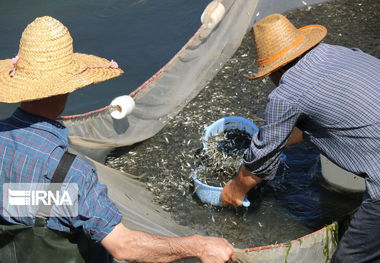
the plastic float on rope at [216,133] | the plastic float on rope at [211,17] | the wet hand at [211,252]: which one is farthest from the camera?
the plastic float on rope at [211,17]

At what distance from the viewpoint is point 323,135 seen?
262 cm

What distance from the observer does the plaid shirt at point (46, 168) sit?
1.85 m

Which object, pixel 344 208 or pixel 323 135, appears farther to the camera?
pixel 344 208

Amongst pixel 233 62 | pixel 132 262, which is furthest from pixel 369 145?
pixel 233 62

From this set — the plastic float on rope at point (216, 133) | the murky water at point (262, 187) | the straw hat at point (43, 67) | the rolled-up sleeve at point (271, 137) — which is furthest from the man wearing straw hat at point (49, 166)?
the murky water at point (262, 187)

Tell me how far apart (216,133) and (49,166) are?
2.63 m

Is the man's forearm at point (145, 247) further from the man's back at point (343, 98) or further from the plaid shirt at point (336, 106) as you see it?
the man's back at point (343, 98)

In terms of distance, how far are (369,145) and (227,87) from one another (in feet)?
10.7

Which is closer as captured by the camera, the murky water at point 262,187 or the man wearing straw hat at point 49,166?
the man wearing straw hat at point 49,166

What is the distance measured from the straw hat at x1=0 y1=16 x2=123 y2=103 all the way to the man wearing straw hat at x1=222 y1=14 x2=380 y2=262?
1148 millimetres

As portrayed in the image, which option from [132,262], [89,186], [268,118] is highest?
[89,186]

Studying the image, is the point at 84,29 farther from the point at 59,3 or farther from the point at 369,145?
the point at 369,145

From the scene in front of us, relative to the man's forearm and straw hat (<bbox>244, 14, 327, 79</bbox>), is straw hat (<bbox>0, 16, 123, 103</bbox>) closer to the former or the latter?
the man's forearm

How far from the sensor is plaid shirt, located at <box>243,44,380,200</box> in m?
2.43
